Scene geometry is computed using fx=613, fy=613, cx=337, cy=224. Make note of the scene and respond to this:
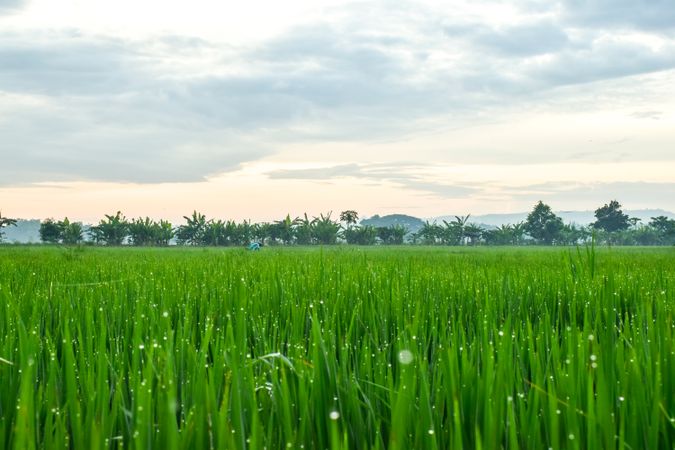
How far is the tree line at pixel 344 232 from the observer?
3066 centimetres

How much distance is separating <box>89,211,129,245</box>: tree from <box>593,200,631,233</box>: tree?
114ft

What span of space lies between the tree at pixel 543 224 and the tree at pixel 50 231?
28.3 meters

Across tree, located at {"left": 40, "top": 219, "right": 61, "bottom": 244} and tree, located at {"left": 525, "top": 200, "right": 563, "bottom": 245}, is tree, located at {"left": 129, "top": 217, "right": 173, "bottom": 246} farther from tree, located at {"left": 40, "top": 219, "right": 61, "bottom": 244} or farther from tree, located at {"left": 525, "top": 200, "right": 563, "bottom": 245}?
tree, located at {"left": 525, "top": 200, "right": 563, "bottom": 245}

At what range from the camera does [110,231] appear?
3048cm

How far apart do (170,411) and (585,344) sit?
1168 mm

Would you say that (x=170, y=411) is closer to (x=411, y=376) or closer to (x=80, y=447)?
(x=80, y=447)

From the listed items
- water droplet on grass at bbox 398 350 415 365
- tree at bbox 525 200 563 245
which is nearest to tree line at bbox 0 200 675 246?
tree at bbox 525 200 563 245

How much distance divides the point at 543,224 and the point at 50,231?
30.0 metres

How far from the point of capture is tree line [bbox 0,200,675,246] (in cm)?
3066

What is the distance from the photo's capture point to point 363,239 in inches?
1412

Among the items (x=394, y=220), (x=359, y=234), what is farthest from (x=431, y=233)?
(x=394, y=220)

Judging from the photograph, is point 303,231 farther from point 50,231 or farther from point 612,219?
point 612,219

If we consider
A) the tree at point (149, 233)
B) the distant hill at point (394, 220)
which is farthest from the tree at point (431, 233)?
the distant hill at point (394, 220)

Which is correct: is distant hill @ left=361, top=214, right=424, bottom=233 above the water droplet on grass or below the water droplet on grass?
above
